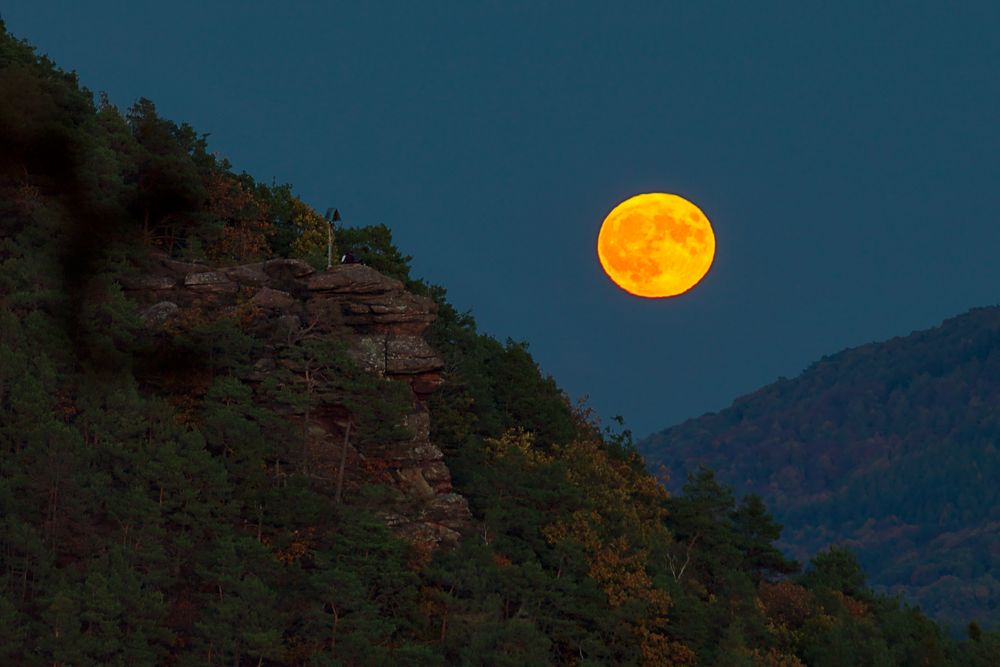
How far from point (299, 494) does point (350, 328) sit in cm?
997

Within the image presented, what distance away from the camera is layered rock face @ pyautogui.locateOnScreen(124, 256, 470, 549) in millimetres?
57500

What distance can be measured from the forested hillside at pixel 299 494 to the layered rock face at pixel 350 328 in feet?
0.42

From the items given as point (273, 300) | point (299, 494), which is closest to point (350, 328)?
point (273, 300)

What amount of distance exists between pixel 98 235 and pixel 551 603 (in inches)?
2020

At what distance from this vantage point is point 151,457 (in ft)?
170

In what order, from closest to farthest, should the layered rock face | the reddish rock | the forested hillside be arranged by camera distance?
the forested hillside
the layered rock face
the reddish rock

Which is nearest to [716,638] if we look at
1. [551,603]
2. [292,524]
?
[551,603]

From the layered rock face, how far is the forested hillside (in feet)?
0.42

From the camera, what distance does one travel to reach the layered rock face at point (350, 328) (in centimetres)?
5750

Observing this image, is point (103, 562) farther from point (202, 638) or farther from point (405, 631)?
point (405, 631)

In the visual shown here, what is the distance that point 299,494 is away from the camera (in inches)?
2094

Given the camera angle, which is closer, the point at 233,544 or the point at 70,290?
the point at 70,290

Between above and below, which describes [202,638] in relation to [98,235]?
above

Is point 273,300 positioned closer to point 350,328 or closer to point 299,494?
point 350,328
